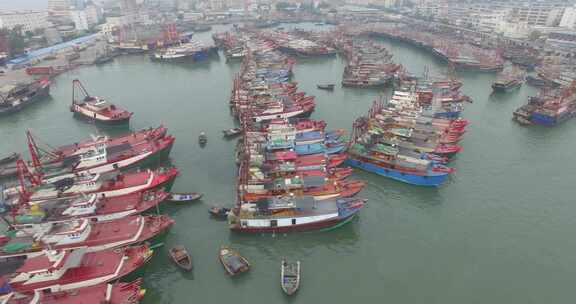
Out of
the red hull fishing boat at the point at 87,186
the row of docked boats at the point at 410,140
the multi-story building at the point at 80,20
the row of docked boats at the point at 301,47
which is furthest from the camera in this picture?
the multi-story building at the point at 80,20

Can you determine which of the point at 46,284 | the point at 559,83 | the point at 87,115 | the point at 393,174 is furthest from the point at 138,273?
the point at 559,83

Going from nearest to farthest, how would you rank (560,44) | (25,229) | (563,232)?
(25,229), (563,232), (560,44)

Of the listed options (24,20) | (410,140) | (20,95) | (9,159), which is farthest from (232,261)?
(24,20)

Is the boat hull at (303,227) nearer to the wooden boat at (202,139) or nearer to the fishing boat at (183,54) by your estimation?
the wooden boat at (202,139)

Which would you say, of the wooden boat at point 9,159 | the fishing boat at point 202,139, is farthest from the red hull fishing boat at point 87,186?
the fishing boat at point 202,139

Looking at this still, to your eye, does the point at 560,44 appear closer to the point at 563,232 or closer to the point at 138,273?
the point at 563,232

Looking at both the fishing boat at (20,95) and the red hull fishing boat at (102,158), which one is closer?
the red hull fishing boat at (102,158)

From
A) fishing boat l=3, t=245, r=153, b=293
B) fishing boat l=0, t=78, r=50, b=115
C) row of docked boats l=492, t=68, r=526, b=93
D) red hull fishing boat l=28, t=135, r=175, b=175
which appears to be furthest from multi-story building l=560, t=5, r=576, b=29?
fishing boat l=0, t=78, r=50, b=115
